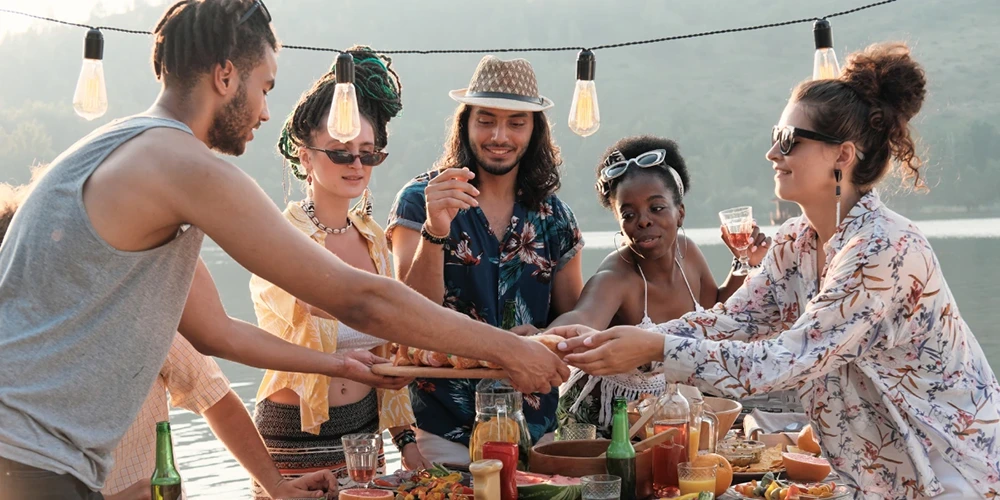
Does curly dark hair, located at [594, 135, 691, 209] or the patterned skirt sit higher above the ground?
curly dark hair, located at [594, 135, 691, 209]

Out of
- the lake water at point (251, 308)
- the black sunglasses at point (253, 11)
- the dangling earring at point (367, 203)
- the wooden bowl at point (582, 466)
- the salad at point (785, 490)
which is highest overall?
the black sunglasses at point (253, 11)

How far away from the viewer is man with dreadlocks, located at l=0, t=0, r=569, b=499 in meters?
2.57

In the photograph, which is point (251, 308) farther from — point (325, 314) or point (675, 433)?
point (675, 433)

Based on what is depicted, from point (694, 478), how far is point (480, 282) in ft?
4.77

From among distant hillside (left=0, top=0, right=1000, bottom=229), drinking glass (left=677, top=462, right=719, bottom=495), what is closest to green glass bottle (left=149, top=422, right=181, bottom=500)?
drinking glass (left=677, top=462, right=719, bottom=495)

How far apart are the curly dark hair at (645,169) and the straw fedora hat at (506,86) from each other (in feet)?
1.96

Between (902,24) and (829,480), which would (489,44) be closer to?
(902,24)

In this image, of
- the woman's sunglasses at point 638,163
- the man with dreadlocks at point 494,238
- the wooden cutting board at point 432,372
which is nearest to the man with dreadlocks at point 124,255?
the wooden cutting board at point 432,372

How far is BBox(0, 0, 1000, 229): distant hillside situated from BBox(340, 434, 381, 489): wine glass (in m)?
50.1

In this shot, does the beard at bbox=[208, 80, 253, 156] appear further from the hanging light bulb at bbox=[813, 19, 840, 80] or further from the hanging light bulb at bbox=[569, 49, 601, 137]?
the hanging light bulb at bbox=[813, 19, 840, 80]

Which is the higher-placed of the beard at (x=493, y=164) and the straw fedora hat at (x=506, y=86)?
the straw fedora hat at (x=506, y=86)

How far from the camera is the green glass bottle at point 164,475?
2.90 meters

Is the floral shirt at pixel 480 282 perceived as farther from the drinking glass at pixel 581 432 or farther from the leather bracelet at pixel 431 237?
the drinking glass at pixel 581 432

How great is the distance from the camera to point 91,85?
509cm
